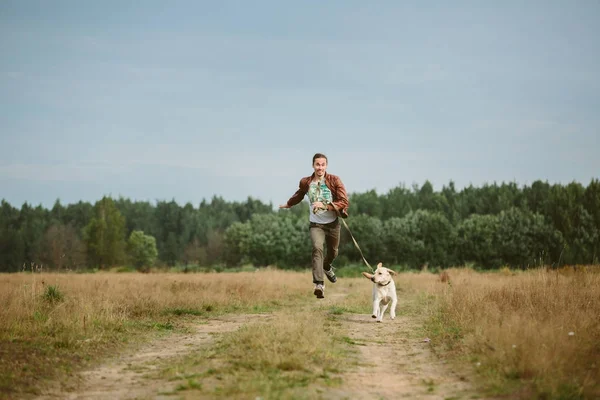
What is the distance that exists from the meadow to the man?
5.03 feet

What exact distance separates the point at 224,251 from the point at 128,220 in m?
36.3

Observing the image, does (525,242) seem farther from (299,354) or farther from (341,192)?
(299,354)

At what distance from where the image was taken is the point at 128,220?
4911 inches

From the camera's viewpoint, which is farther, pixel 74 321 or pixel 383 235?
pixel 383 235

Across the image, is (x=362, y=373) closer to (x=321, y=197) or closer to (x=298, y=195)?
(x=321, y=197)

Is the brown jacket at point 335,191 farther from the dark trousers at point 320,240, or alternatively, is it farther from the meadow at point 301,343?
the meadow at point 301,343

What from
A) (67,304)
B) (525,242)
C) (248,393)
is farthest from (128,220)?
(248,393)

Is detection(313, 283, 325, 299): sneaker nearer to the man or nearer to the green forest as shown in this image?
the man

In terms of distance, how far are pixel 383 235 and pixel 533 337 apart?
240 ft

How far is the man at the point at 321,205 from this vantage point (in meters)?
13.3

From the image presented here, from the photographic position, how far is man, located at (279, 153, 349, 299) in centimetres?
1331

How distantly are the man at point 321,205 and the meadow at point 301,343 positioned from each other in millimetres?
1532

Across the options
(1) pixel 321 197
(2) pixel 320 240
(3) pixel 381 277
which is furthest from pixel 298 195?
(3) pixel 381 277

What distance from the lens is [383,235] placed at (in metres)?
80.2
